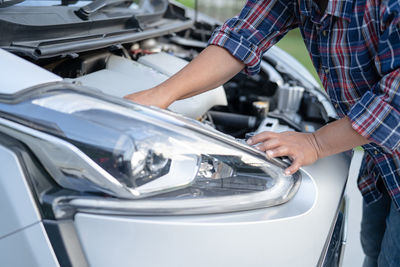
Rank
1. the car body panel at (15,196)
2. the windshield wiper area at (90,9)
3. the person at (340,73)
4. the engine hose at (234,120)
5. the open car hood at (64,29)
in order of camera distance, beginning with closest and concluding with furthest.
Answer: the car body panel at (15,196)
the person at (340,73)
the open car hood at (64,29)
the windshield wiper area at (90,9)
the engine hose at (234,120)

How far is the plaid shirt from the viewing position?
2.73ft

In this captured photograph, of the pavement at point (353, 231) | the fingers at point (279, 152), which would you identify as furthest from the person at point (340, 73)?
the pavement at point (353, 231)

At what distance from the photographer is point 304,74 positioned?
2.12m

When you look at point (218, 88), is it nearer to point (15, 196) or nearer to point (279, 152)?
point (279, 152)

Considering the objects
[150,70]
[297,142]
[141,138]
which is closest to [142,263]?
[141,138]

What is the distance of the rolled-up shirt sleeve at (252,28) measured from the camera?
1123mm

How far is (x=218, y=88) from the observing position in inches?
62.3

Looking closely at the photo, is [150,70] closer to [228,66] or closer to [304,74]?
[228,66]

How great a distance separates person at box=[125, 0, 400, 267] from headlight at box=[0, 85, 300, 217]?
21 centimetres

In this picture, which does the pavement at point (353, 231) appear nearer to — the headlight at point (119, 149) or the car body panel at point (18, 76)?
the headlight at point (119, 149)

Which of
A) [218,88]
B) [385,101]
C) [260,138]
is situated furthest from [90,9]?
[385,101]

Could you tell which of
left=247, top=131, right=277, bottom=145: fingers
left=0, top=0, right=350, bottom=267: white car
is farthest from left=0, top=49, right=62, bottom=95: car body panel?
left=247, top=131, right=277, bottom=145: fingers


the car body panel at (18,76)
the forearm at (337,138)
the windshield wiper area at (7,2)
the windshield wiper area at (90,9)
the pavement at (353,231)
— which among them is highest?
the windshield wiper area at (7,2)

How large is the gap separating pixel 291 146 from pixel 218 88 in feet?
2.22
